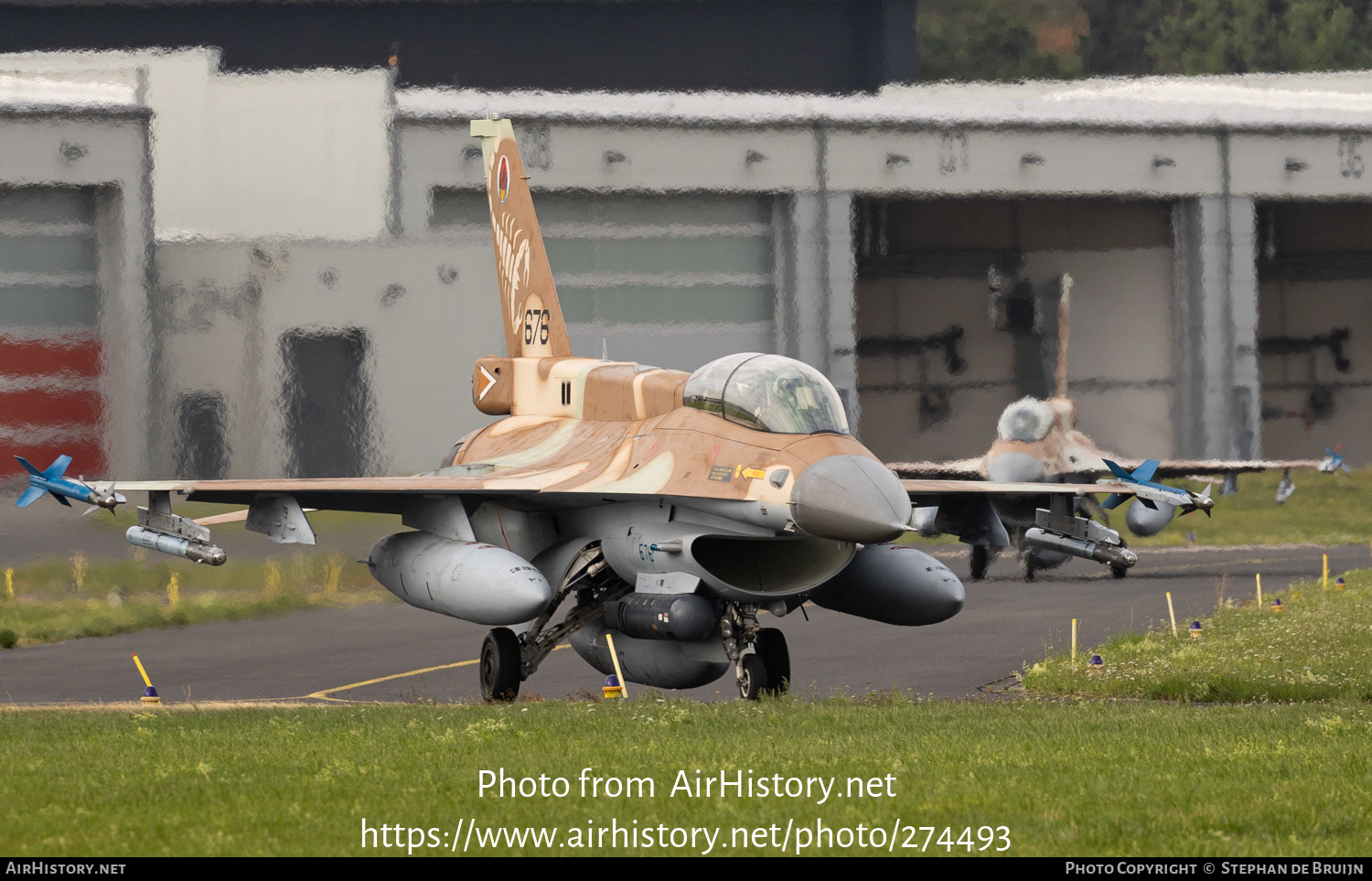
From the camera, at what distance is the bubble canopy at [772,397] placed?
1642 cm

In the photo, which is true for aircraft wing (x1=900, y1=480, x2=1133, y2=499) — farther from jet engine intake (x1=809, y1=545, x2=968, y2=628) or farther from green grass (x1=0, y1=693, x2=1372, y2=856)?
green grass (x1=0, y1=693, x2=1372, y2=856)

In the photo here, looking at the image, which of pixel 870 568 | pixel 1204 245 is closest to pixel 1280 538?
pixel 1204 245

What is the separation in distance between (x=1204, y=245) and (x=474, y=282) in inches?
845

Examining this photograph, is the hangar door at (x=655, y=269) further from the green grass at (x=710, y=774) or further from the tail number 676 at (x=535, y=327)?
the green grass at (x=710, y=774)

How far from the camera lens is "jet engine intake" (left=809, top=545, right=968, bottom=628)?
1800 centimetres

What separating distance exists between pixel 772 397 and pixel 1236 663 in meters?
6.97

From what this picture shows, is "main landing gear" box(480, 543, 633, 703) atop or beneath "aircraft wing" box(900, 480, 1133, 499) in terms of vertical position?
beneath

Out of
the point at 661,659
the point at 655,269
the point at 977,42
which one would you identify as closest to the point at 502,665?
the point at 661,659

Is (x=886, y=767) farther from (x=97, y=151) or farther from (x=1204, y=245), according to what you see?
(x=1204, y=245)

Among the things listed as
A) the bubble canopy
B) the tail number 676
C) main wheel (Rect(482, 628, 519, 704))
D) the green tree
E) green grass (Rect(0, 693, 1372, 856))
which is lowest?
main wheel (Rect(482, 628, 519, 704))

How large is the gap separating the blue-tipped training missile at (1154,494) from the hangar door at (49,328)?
23.2 m

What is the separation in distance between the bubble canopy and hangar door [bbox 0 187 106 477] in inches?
853

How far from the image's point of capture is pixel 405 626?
2834 centimetres

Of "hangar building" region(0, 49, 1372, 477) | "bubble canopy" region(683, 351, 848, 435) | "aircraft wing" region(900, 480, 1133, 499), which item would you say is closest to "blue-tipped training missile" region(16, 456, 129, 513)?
"bubble canopy" region(683, 351, 848, 435)
